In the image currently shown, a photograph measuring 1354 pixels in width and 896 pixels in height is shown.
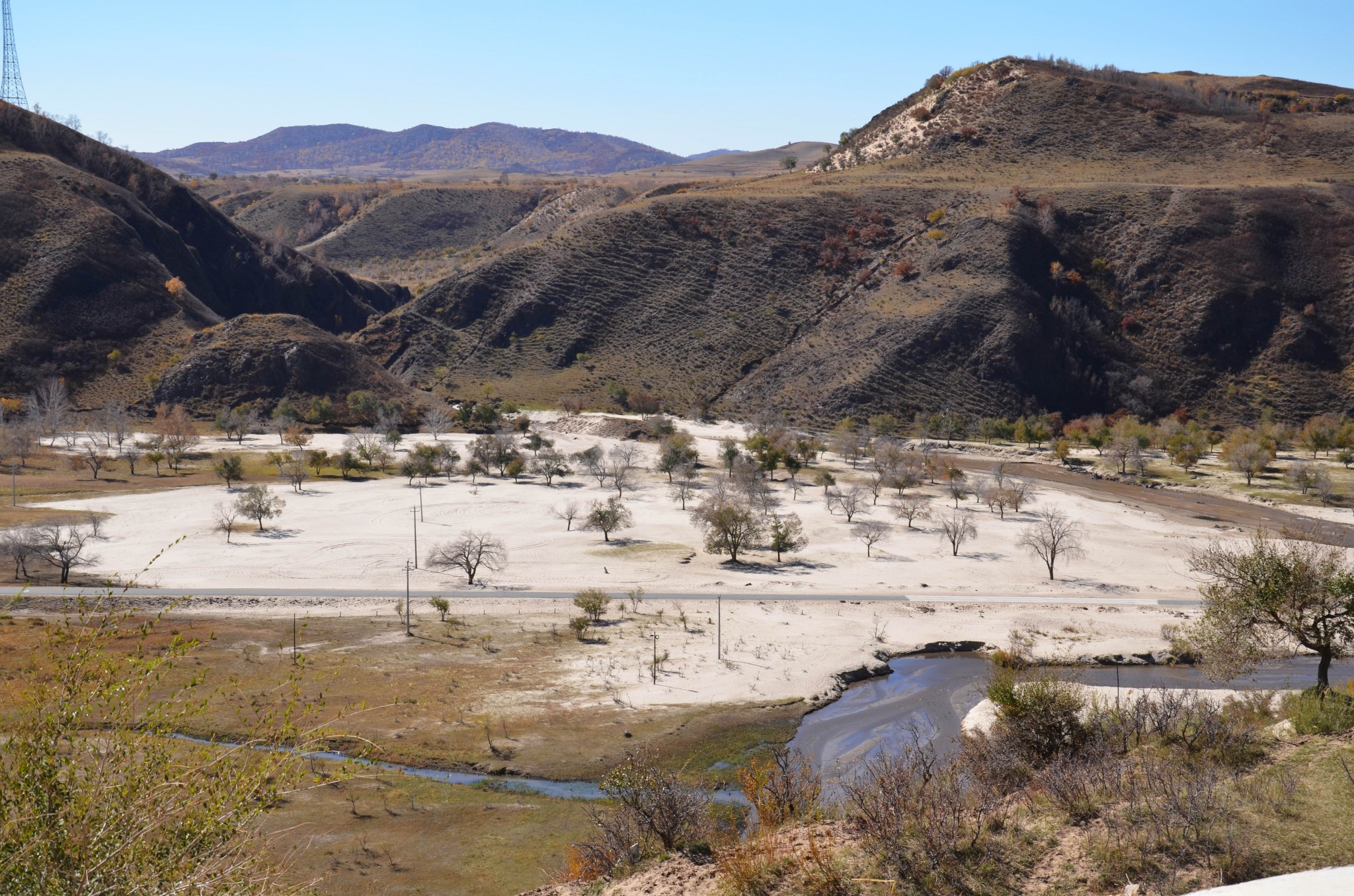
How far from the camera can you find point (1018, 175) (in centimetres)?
13700

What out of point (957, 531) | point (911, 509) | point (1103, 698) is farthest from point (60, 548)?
point (911, 509)

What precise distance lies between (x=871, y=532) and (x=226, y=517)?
40.2 metres

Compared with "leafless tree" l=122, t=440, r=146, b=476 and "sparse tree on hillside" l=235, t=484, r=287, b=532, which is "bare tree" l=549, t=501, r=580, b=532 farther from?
"leafless tree" l=122, t=440, r=146, b=476

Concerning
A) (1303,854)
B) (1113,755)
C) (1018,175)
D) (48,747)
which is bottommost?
(1113,755)

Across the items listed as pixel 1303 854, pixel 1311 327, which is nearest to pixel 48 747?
pixel 1303 854

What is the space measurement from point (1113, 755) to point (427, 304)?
5030 inches

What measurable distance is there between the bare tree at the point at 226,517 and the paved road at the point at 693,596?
10.4 meters

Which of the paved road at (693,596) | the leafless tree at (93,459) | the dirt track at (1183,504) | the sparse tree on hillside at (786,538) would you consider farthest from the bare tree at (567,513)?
the dirt track at (1183,504)

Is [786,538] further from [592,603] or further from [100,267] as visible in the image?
[100,267]

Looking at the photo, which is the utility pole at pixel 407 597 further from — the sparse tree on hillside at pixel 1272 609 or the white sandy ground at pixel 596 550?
the sparse tree on hillside at pixel 1272 609

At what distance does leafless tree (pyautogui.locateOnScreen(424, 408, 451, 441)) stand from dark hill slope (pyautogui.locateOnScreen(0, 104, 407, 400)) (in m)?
31.7

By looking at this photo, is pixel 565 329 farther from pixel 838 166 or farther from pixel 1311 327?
pixel 1311 327

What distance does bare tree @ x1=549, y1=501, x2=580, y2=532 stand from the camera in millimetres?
61200

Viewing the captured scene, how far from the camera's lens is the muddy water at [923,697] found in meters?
31.5
